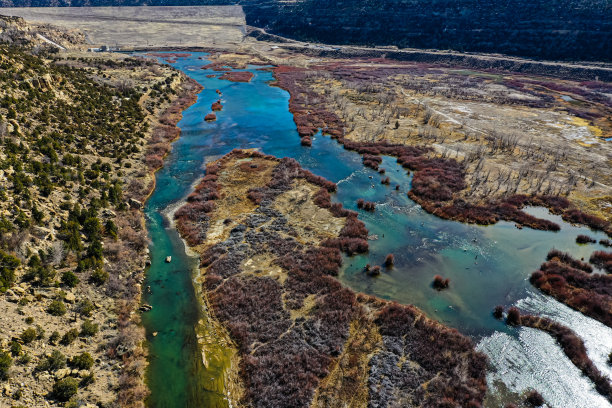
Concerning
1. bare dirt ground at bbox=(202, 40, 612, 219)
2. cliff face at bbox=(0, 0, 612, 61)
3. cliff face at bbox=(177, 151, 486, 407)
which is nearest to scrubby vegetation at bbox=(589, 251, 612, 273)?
bare dirt ground at bbox=(202, 40, 612, 219)

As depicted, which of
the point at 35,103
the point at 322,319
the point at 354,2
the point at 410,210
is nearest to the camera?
the point at 322,319

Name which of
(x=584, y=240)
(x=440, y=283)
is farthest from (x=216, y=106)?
(x=584, y=240)

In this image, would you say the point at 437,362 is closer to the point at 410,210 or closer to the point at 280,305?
the point at 280,305

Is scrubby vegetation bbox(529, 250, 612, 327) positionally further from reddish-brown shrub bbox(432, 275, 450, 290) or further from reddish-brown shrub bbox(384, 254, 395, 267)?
reddish-brown shrub bbox(384, 254, 395, 267)

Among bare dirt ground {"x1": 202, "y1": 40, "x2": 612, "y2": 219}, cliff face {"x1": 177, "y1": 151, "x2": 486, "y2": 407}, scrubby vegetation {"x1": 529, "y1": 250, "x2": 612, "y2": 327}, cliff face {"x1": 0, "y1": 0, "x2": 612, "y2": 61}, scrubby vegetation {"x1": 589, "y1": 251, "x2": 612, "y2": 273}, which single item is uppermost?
cliff face {"x1": 0, "y1": 0, "x2": 612, "y2": 61}

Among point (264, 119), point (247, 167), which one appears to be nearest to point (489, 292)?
point (247, 167)

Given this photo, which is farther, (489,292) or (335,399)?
(489,292)
